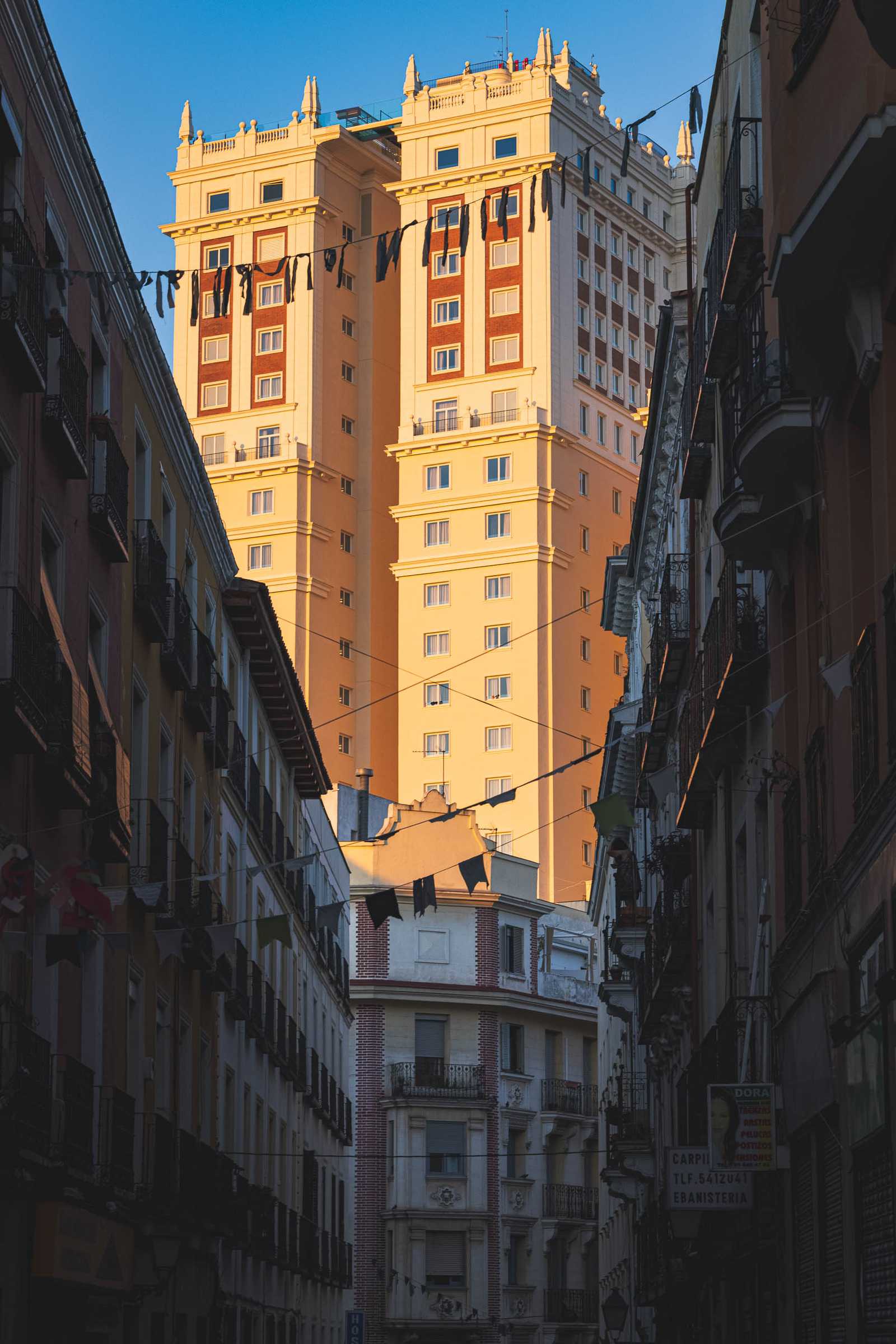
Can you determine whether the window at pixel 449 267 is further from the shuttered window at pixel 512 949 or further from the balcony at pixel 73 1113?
the balcony at pixel 73 1113

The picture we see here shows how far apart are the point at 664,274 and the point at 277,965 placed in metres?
80.0

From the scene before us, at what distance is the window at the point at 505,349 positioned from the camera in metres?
102

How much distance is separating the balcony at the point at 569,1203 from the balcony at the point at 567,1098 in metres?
2.23

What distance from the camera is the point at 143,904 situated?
2506 cm

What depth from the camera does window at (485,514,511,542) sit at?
4031 inches

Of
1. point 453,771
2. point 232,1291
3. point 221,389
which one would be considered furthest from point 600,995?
point 221,389

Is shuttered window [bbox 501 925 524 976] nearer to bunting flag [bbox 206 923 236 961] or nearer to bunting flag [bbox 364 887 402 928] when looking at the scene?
bunting flag [bbox 206 923 236 961]

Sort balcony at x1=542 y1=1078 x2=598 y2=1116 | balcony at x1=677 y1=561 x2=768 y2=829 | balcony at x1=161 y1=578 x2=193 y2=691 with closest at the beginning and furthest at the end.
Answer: balcony at x1=677 y1=561 x2=768 y2=829 < balcony at x1=161 y1=578 x2=193 y2=691 < balcony at x1=542 y1=1078 x2=598 y2=1116

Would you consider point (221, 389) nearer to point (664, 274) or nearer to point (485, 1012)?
point (664, 274)

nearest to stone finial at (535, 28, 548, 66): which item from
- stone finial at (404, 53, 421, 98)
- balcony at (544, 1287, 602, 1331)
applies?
stone finial at (404, 53, 421, 98)

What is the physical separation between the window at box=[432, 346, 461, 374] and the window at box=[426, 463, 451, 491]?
440 cm

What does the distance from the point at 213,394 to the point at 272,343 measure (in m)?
3.82

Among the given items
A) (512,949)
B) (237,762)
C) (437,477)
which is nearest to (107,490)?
(237,762)

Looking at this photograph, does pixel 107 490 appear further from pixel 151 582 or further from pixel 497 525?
pixel 497 525
